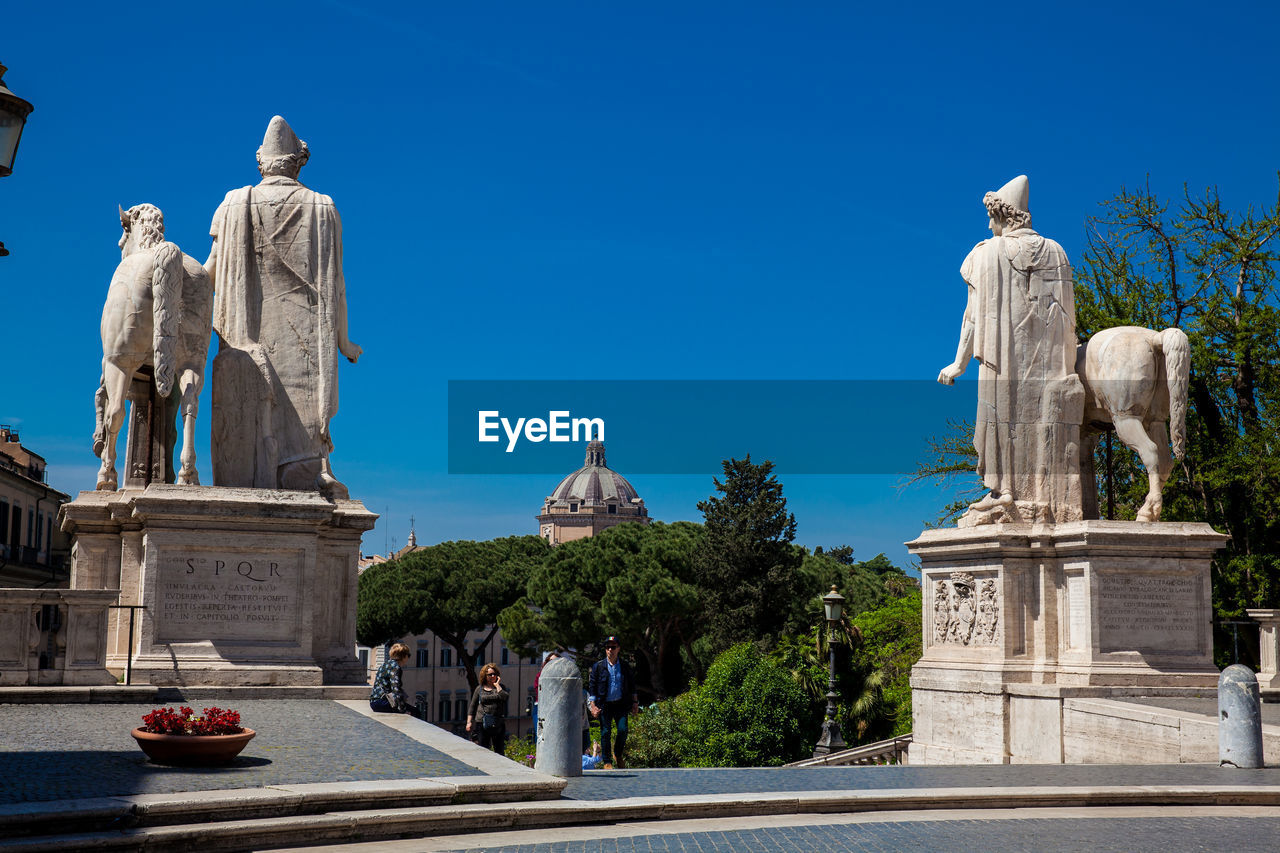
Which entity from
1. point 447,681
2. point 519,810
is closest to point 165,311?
point 519,810

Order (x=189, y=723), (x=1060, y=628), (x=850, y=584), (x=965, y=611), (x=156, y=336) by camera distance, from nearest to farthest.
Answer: (x=189, y=723) → (x=156, y=336) → (x=1060, y=628) → (x=965, y=611) → (x=850, y=584)

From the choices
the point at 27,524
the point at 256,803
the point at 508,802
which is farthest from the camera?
the point at 27,524

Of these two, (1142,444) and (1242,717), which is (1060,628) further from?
(1242,717)

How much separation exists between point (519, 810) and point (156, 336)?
27.0ft

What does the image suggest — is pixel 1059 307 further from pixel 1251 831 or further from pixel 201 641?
pixel 201 641

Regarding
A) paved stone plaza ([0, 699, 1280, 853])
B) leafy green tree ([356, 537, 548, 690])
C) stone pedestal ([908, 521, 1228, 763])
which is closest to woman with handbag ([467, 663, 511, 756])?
paved stone plaza ([0, 699, 1280, 853])

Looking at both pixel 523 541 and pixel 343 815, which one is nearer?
pixel 343 815

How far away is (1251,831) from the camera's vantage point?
944 centimetres

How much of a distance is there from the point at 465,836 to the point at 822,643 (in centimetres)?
3872

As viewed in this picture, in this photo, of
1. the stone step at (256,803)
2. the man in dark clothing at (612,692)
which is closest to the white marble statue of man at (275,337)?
the man in dark clothing at (612,692)

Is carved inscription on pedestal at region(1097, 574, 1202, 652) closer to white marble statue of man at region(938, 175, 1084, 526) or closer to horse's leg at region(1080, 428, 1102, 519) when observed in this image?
white marble statue of man at region(938, 175, 1084, 526)

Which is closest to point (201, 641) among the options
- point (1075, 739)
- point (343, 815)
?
point (343, 815)

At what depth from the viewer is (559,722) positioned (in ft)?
36.7

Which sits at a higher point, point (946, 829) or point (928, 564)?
point (928, 564)
